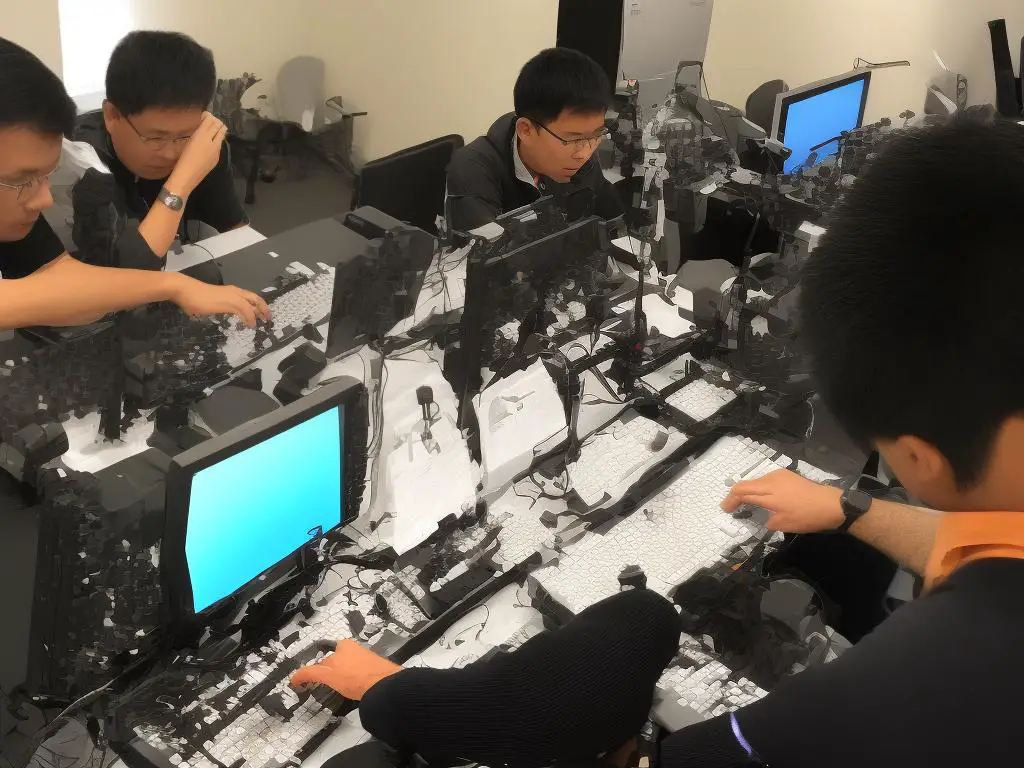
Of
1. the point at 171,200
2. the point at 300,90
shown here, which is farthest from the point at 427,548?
the point at 300,90

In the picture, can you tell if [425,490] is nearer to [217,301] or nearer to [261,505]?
[261,505]

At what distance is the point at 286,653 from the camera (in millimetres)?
1430

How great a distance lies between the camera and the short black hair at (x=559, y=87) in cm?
244

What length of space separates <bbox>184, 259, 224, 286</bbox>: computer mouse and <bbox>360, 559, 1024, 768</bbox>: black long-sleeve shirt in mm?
1044

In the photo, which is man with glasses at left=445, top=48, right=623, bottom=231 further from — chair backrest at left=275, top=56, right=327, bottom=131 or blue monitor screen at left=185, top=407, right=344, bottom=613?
chair backrest at left=275, top=56, right=327, bottom=131

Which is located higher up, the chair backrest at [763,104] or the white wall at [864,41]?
the white wall at [864,41]

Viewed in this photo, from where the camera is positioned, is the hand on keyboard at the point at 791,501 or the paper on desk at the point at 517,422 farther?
the paper on desk at the point at 517,422

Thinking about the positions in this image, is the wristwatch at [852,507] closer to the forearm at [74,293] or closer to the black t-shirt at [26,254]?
the forearm at [74,293]

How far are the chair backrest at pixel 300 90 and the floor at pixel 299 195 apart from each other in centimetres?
24


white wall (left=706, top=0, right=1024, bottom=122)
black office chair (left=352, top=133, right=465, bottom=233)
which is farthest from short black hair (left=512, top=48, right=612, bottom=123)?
white wall (left=706, top=0, right=1024, bottom=122)

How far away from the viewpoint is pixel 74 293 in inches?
68.6

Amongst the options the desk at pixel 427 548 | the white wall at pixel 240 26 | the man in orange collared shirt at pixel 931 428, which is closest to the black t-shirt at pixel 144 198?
the desk at pixel 427 548

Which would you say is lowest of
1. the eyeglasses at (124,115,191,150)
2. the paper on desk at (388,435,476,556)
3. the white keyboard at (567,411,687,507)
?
the white keyboard at (567,411,687,507)

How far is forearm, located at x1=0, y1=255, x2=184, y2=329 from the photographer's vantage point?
164cm
